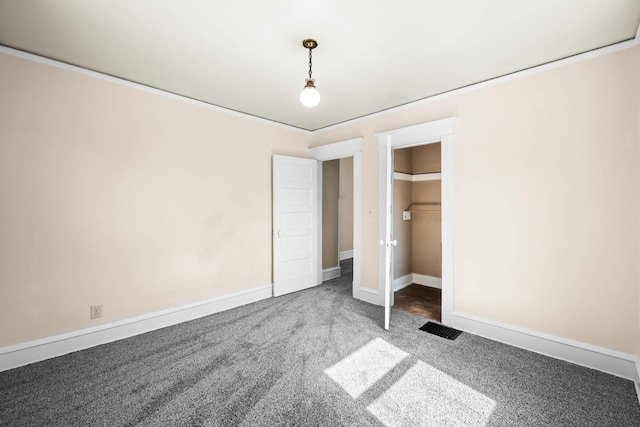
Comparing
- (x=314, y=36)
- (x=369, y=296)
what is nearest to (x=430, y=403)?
(x=369, y=296)

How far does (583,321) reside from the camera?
2402mm

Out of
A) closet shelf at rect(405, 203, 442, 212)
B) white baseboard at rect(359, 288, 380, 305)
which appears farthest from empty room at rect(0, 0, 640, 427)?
closet shelf at rect(405, 203, 442, 212)

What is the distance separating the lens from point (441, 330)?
120 inches

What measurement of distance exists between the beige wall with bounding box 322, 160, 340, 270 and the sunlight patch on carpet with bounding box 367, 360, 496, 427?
306 cm

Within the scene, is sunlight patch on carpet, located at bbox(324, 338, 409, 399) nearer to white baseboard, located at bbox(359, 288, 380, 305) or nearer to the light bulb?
white baseboard, located at bbox(359, 288, 380, 305)

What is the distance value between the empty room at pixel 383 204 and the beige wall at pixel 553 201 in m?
0.02

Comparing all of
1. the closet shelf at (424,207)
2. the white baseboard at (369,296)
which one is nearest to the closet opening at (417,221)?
the closet shelf at (424,207)

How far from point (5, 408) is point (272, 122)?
383 centimetres

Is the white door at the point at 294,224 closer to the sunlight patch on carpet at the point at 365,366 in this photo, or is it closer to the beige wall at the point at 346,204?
the sunlight patch on carpet at the point at 365,366

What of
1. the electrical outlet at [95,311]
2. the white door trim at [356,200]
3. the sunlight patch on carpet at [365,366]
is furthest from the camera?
the white door trim at [356,200]

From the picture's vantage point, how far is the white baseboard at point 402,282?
444cm

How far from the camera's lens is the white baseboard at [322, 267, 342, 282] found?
16.6 ft

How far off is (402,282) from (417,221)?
1.06m

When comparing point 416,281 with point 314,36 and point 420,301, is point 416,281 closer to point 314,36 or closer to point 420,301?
point 420,301
